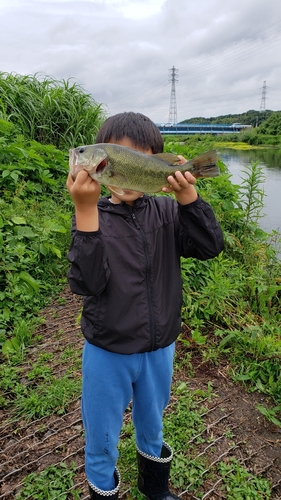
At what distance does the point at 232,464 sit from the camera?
2.26 m

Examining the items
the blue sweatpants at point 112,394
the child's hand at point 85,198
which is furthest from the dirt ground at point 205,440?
the child's hand at point 85,198

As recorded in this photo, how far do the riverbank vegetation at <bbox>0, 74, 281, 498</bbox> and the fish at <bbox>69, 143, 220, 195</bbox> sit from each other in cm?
182

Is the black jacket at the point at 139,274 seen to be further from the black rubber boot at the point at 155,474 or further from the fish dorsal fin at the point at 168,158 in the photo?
the black rubber boot at the point at 155,474

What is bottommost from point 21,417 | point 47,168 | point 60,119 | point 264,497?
point 264,497

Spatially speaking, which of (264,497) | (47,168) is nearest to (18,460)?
(264,497)

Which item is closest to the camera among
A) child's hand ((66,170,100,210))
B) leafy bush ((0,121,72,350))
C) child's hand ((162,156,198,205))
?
child's hand ((66,170,100,210))

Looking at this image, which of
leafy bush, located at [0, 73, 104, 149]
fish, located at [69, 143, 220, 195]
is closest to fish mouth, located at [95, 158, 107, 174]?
fish, located at [69, 143, 220, 195]

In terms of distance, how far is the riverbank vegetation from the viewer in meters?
3.02

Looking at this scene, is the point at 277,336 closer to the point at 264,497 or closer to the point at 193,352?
the point at 193,352

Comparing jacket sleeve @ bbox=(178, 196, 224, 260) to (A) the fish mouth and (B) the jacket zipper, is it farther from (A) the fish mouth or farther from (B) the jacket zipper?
(A) the fish mouth

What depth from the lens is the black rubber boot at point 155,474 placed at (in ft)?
6.15

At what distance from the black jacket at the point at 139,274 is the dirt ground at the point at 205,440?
111cm

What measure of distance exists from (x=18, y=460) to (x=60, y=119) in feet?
19.0

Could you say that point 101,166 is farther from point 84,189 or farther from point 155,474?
point 155,474
